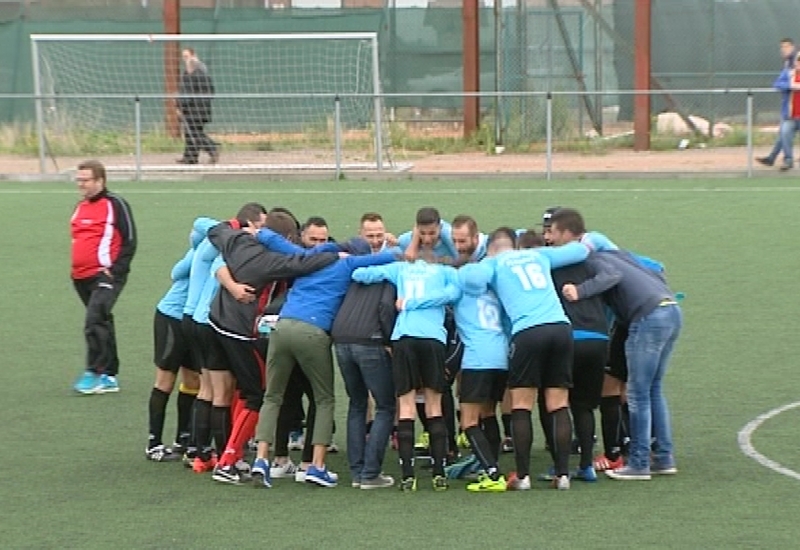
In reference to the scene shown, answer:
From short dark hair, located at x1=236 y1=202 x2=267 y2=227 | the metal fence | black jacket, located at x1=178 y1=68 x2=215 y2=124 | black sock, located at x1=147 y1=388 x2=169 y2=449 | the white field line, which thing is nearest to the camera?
short dark hair, located at x1=236 y1=202 x2=267 y2=227

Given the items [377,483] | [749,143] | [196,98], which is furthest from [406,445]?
[196,98]

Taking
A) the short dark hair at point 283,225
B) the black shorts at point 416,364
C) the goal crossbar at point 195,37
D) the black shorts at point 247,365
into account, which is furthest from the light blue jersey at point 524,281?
the goal crossbar at point 195,37

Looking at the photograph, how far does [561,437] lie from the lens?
33.1 ft

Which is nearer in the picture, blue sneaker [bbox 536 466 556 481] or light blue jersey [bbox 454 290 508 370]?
light blue jersey [bbox 454 290 508 370]

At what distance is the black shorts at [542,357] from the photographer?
9.95 m

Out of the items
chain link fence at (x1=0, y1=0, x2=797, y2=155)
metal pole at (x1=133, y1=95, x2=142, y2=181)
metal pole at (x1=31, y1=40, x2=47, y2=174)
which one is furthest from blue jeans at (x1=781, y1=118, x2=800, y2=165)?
metal pole at (x1=31, y1=40, x2=47, y2=174)

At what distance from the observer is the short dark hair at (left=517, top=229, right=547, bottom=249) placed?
1054cm

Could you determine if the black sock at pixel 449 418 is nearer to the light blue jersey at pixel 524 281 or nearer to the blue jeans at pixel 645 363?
the light blue jersey at pixel 524 281

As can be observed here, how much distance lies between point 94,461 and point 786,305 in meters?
8.12

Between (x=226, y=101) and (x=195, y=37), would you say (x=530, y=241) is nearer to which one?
(x=195, y=37)

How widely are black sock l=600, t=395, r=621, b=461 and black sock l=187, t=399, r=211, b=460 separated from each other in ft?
8.16

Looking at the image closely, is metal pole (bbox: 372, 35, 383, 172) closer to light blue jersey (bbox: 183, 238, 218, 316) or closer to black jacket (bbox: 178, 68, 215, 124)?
black jacket (bbox: 178, 68, 215, 124)

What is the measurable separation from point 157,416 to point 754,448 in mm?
3923

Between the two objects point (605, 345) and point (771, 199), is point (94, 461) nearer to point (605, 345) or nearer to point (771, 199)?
point (605, 345)
